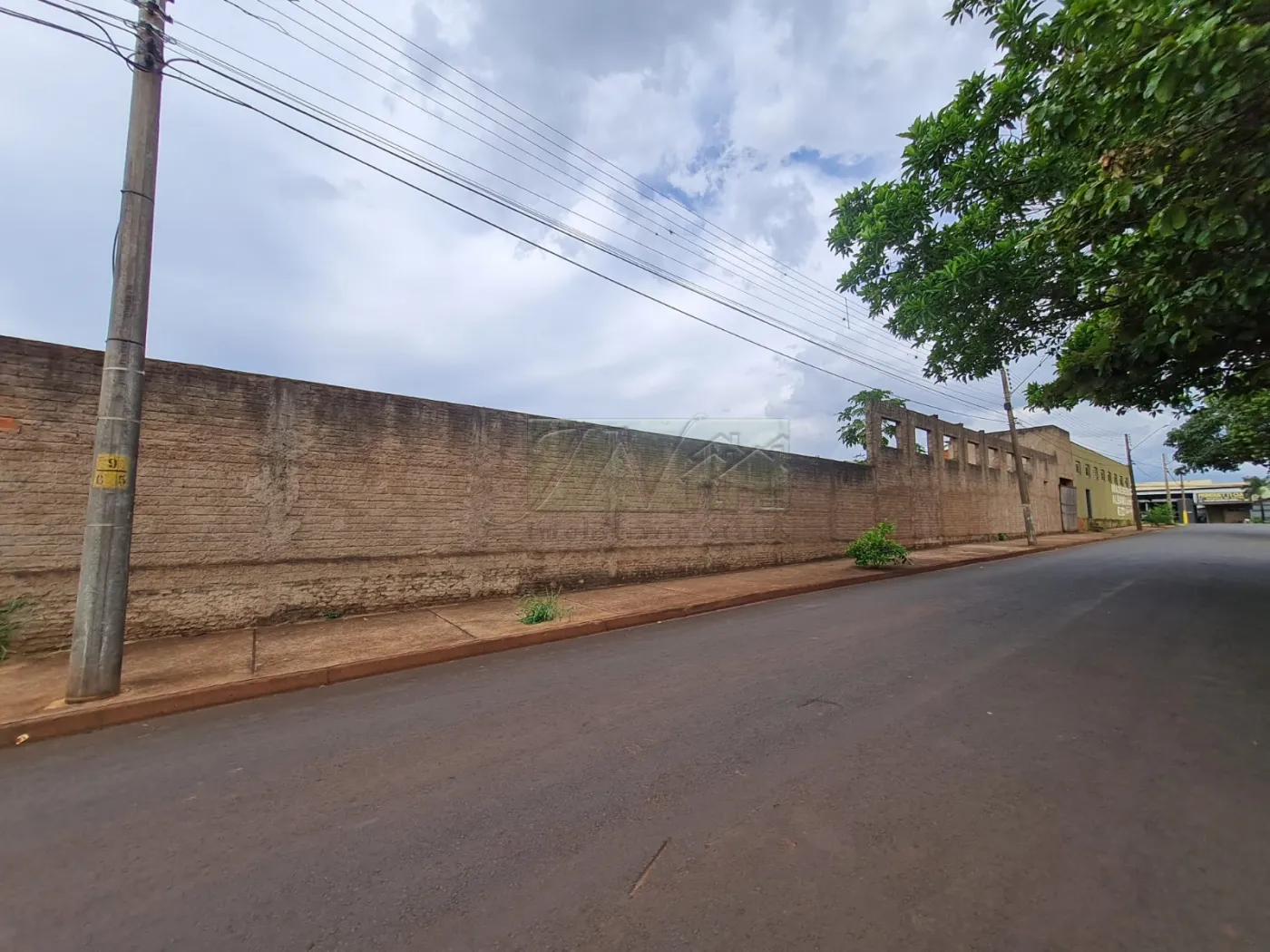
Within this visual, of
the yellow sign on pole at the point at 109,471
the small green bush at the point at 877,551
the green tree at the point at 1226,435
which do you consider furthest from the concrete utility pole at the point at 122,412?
the green tree at the point at 1226,435

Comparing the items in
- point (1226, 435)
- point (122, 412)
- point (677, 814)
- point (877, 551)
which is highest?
point (1226, 435)

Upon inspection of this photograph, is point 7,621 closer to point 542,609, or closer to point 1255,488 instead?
point 542,609

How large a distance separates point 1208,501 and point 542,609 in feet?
310

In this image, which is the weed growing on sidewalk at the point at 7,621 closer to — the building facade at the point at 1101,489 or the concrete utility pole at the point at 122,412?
the concrete utility pole at the point at 122,412

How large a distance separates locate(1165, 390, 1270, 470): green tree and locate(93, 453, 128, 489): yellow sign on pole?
74.9 ft

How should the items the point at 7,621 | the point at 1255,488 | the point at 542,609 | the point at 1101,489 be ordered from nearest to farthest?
the point at 7,621
the point at 542,609
the point at 1101,489
the point at 1255,488

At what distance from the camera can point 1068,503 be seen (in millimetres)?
35000

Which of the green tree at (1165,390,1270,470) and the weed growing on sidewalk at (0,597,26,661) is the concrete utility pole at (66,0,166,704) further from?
the green tree at (1165,390,1270,470)

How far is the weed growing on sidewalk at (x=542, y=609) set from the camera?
713 centimetres

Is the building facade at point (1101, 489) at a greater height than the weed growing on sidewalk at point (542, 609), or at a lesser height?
greater

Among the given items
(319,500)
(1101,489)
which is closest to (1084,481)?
(1101,489)

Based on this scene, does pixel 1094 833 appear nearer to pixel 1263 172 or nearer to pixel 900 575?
pixel 1263 172

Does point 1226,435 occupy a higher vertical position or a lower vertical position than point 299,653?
higher

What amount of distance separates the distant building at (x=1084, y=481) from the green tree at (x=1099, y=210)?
77.9ft
